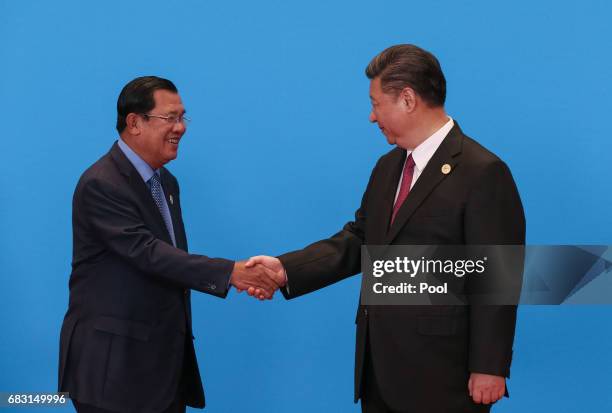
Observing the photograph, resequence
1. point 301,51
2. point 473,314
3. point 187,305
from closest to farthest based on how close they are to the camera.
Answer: point 473,314, point 187,305, point 301,51

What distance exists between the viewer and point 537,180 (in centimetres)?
327

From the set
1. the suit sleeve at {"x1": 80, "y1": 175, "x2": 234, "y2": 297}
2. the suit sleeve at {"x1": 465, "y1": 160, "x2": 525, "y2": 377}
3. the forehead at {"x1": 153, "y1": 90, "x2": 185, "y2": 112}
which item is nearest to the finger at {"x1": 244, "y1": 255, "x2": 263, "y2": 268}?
the suit sleeve at {"x1": 80, "y1": 175, "x2": 234, "y2": 297}

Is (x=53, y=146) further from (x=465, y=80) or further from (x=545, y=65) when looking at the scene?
(x=545, y=65)

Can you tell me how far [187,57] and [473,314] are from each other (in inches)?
72.5

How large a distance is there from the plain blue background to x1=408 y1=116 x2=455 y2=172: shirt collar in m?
1.01

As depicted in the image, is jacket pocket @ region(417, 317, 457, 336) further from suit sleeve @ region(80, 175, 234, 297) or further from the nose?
the nose

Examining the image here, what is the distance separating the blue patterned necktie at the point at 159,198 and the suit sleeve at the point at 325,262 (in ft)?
1.34

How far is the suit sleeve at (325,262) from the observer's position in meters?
2.70

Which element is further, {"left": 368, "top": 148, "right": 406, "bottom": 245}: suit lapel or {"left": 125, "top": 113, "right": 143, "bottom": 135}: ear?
{"left": 125, "top": 113, "right": 143, "bottom": 135}: ear

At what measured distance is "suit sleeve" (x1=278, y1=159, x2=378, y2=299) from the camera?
106 inches

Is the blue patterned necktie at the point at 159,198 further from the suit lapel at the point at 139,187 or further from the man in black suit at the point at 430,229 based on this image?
the man in black suit at the point at 430,229

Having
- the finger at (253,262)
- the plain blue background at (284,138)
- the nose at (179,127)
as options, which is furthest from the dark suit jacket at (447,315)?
the plain blue background at (284,138)

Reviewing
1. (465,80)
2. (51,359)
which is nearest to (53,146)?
(51,359)

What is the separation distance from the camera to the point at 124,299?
237cm
